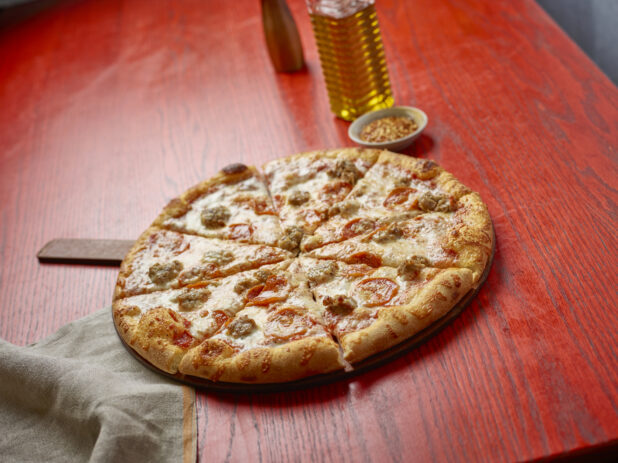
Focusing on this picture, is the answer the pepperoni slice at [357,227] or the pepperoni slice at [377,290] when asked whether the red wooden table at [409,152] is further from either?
the pepperoni slice at [357,227]

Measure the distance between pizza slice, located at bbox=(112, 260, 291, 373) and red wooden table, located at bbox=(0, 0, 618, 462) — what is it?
219mm

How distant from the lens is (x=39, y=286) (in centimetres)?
311

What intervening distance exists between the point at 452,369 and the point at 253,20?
13.5ft

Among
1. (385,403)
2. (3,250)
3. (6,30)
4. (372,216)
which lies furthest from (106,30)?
(385,403)

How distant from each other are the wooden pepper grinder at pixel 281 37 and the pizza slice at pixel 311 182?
1300 mm

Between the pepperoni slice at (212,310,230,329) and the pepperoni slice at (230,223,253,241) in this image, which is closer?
the pepperoni slice at (212,310,230,329)

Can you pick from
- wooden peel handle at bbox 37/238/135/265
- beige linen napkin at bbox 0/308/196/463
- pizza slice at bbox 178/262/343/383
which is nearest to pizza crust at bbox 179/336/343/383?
pizza slice at bbox 178/262/343/383

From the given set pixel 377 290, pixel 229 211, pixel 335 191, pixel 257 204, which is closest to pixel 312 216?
pixel 335 191

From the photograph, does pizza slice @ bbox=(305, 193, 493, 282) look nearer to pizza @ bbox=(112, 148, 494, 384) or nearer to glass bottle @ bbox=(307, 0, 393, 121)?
pizza @ bbox=(112, 148, 494, 384)

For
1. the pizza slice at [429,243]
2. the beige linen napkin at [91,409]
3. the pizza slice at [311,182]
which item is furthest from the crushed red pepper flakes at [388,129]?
the beige linen napkin at [91,409]

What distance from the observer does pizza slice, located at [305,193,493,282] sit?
2332mm

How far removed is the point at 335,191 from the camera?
2.94 meters

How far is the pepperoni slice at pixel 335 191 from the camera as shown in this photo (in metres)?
2.91

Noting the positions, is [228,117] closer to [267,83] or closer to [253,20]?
[267,83]
